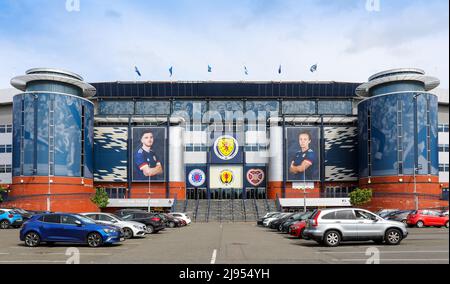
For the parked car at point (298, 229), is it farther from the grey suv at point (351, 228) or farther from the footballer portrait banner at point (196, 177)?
the footballer portrait banner at point (196, 177)

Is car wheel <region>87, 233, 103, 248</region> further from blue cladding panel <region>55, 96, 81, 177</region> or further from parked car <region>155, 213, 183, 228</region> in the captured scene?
blue cladding panel <region>55, 96, 81, 177</region>

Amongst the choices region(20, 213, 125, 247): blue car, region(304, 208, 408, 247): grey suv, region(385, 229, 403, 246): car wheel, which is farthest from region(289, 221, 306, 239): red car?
region(20, 213, 125, 247): blue car

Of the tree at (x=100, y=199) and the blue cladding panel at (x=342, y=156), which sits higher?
the blue cladding panel at (x=342, y=156)

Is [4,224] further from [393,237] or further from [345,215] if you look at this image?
[393,237]

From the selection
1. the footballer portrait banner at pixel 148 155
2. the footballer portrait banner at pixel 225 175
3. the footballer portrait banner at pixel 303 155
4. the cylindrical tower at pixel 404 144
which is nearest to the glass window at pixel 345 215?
the cylindrical tower at pixel 404 144

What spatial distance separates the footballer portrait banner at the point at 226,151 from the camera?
8938cm

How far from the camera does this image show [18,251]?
2198 cm

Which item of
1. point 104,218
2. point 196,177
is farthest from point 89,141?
point 104,218

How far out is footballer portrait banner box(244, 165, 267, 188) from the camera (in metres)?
90.0

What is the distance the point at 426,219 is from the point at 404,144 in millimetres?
35045

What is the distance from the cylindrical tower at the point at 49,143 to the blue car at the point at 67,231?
48099 mm
